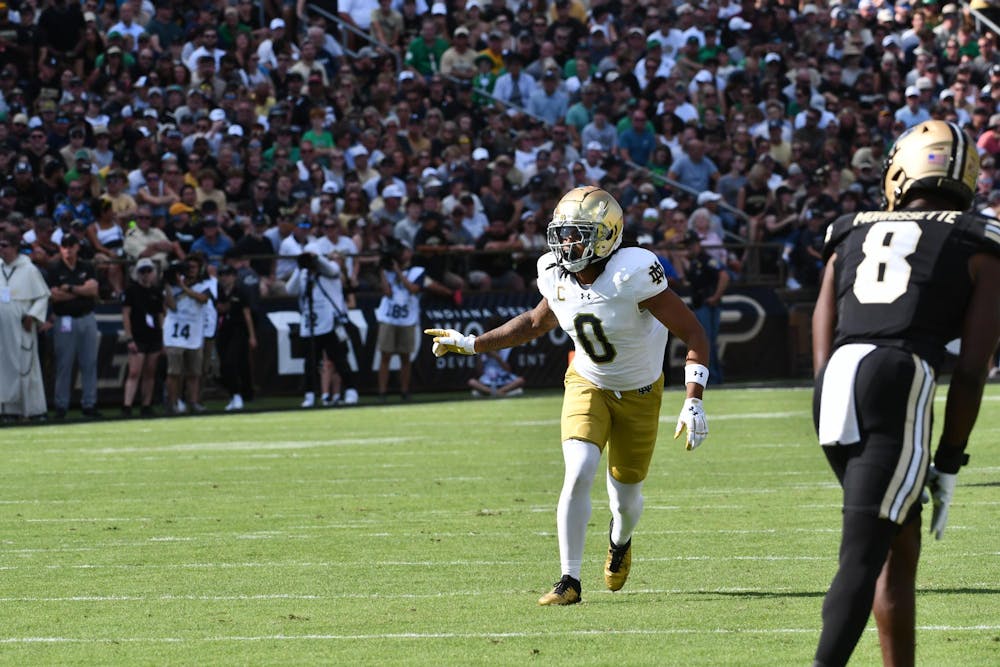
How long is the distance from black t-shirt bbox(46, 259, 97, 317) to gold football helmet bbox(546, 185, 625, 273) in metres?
12.6

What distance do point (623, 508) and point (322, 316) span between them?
523 inches

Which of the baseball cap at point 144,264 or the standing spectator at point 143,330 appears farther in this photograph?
the standing spectator at point 143,330

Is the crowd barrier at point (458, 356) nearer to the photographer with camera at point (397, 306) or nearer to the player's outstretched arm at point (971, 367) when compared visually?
the photographer with camera at point (397, 306)

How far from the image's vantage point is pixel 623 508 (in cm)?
791

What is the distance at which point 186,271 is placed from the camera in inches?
781

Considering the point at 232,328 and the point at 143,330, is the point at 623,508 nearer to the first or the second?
the point at 143,330

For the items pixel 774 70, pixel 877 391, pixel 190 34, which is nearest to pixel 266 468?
pixel 877 391

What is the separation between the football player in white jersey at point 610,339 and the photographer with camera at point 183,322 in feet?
40.3

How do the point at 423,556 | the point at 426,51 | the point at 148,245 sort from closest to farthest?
1. the point at 423,556
2. the point at 148,245
3. the point at 426,51

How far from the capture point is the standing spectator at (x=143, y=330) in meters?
19.7

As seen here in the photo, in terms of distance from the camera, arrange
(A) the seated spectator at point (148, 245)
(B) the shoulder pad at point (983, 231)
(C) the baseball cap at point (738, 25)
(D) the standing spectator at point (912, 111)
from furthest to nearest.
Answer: (C) the baseball cap at point (738, 25)
(D) the standing spectator at point (912, 111)
(A) the seated spectator at point (148, 245)
(B) the shoulder pad at point (983, 231)

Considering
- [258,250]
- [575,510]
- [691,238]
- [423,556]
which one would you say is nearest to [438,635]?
[575,510]

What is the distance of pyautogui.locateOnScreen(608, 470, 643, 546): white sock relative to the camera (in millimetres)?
7844

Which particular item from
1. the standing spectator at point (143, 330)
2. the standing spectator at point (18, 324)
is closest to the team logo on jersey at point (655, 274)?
the standing spectator at point (18, 324)
